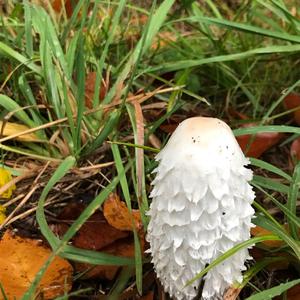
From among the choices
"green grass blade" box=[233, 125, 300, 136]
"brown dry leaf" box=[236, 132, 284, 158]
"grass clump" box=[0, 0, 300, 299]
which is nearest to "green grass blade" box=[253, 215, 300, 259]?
"grass clump" box=[0, 0, 300, 299]

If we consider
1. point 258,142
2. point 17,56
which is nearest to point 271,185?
point 258,142

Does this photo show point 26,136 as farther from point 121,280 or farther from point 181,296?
point 181,296

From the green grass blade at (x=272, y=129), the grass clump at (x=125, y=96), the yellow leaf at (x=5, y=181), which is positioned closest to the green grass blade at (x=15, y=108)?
the grass clump at (x=125, y=96)

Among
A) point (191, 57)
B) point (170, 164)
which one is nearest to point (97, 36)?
point (191, 57)

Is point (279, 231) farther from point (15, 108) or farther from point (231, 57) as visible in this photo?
point (15, 108)

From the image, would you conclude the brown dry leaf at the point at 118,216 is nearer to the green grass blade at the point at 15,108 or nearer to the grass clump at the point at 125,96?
the grass clump at the point at 125,96
